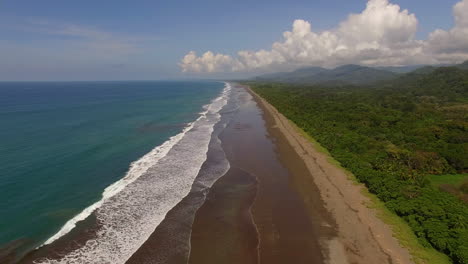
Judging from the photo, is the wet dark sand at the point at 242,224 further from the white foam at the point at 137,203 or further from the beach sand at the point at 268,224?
the white foam at the point at 137,203

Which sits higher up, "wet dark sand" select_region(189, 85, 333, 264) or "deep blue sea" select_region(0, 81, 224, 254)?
"deep blue sea" select_region(0, 81, 224, 254)

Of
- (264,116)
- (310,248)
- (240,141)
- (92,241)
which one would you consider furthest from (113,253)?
(264,116)

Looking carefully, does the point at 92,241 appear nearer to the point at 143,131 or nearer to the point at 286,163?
the point at 286,163

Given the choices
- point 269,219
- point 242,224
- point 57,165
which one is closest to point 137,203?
point 242,224

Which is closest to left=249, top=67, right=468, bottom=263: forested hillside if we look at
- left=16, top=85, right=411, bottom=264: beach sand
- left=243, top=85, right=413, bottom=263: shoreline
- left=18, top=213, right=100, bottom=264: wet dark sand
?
left=243, top=85, right=413, bottom=263: shoreline

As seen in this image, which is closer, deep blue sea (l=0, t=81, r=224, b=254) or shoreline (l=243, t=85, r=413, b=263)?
shoreline (l=243, t=85, r=413, b=263)

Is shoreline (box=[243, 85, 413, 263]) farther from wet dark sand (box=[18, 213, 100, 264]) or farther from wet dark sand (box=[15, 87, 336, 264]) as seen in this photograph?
wet dark sand (box=[18, 213, 100, 264])

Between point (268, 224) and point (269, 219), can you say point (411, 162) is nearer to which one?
point (269, 219)
